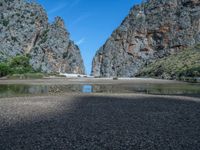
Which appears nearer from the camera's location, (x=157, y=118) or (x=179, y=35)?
(x=157, y=118)

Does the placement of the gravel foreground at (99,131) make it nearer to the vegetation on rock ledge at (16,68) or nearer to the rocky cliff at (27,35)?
the vegetation on rock ledge at (16,68)

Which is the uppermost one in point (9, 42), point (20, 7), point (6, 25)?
point (20, 7)

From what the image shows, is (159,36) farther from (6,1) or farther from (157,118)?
(157,118)

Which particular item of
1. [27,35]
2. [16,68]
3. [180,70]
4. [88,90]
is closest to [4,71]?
[16,68]

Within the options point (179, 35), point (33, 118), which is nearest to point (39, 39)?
point (179, 35)

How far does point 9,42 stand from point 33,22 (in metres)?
29.4

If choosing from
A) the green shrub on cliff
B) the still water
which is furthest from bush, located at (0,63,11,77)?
the still water

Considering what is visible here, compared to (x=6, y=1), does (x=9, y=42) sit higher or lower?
lower

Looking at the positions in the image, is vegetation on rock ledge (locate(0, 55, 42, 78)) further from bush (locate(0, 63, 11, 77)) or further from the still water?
the still water

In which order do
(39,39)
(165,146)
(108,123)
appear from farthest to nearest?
(39,39) → (108,123) → (165,146)

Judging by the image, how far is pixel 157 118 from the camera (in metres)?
16.6

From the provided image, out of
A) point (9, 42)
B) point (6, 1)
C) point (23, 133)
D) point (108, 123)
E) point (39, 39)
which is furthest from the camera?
point (39, 39)

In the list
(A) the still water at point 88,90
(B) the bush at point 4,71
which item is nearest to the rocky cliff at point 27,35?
(B) the bush at point 4,71

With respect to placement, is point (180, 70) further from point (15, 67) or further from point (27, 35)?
point (27, 35)
